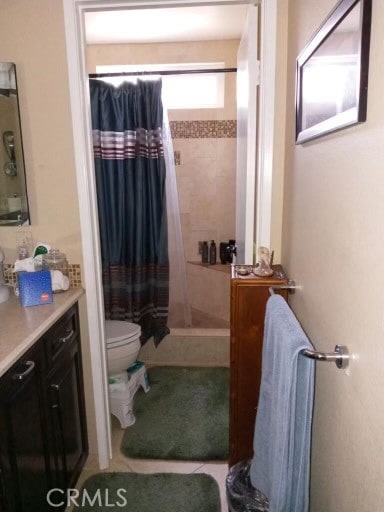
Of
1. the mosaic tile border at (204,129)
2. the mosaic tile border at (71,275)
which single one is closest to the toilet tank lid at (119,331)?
the mosaic tile border at (71,275)

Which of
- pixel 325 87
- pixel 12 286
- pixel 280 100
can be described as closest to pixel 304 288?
pixel 325 87

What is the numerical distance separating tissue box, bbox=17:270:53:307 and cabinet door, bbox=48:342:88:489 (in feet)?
0.89

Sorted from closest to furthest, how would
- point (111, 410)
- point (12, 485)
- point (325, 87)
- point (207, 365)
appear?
point (325, 87), point (12, 485), point (111, 410), point (207, 365)

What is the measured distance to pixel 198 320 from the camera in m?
3.16

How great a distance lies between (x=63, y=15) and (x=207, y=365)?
2.37 m

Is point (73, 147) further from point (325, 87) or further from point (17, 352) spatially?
point (325, 87)

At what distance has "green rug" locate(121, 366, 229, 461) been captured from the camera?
6.56 ft

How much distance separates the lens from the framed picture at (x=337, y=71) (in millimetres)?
695

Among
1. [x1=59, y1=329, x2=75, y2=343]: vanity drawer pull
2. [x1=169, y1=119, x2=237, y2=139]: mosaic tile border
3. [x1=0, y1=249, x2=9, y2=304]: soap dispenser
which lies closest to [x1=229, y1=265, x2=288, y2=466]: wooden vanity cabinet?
[x1=59, y1=329, x2=75, y2=343]: vanity drawer pull

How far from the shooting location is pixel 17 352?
1.15 m

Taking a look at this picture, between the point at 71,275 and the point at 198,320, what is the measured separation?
1.58m

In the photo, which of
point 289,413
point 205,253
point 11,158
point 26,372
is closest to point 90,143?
point 11,158

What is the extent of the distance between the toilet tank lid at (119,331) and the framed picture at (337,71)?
60.9 inches

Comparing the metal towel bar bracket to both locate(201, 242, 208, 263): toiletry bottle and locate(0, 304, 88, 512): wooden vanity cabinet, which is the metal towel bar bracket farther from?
locate(201, 242, 208, 263): toiletry bottle
